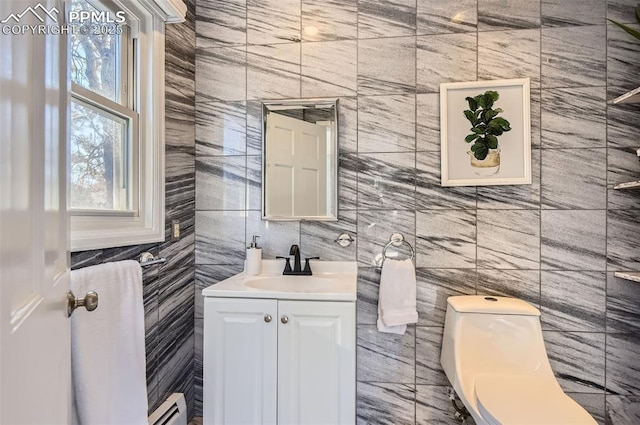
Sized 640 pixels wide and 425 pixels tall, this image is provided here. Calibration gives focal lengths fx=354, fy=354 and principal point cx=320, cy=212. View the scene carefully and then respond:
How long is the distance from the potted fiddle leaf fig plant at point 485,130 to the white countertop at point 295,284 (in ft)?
2.69

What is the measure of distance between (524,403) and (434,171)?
1067 mm

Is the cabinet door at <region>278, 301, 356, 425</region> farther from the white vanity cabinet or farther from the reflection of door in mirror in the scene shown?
the reflection of door in mirror

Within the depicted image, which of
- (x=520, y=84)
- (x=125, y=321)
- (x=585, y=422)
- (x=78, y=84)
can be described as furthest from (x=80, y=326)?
(x=520, y=84)

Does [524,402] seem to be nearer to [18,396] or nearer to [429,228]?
[429,228]

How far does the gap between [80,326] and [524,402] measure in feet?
5.02

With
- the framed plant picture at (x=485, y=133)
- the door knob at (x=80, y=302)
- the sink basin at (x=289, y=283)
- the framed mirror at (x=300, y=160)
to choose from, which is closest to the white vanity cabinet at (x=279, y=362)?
the sink basin at (x=289, y=283)

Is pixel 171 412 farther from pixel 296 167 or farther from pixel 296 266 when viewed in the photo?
pixel 296 167

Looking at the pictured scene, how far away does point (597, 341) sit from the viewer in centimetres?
172

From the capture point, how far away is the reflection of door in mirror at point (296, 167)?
6.23 ft

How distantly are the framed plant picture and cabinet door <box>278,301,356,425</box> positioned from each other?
2.97 feet

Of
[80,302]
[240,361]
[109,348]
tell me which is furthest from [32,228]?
[240,361]

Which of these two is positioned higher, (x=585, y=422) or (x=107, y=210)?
(x=107, y=210)

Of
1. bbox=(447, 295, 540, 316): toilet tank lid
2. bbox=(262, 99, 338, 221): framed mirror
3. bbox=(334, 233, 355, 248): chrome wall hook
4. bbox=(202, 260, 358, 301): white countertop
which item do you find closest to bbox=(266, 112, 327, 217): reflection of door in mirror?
bbox=(262, 99, 338, 221): framed mirror

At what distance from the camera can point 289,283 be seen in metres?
1.76
